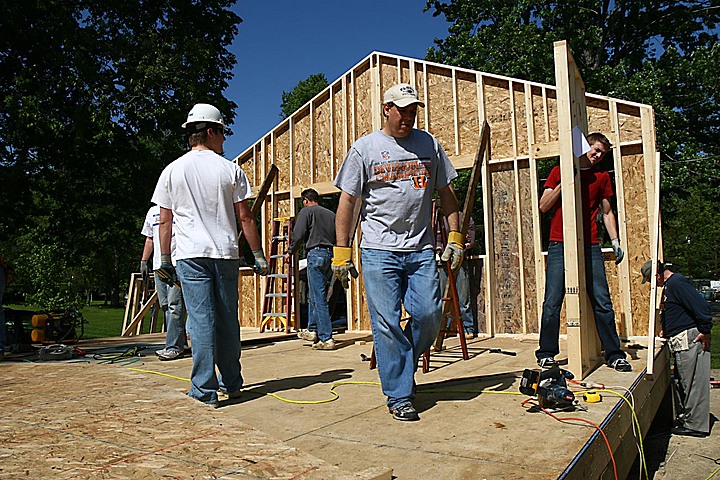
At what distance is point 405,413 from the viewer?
259 cm

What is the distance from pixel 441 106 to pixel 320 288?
3062 mm

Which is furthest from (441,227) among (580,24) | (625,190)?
(580,24)

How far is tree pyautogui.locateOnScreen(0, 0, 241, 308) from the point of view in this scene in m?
11.7

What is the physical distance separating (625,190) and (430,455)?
5.06m

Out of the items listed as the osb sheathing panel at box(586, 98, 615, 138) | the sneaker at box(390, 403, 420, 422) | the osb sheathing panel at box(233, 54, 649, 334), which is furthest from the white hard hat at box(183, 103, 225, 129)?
the osb sheathing panel at box(586, 98, 615, 138)

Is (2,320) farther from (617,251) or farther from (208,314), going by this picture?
(617,251)

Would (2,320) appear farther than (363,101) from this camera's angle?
No

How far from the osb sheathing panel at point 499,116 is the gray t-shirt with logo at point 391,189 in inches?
164

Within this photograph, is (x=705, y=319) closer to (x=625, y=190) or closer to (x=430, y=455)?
(x=625, y=190)

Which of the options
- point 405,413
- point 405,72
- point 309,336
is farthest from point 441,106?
point 405,413

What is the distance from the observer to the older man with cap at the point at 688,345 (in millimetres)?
4855

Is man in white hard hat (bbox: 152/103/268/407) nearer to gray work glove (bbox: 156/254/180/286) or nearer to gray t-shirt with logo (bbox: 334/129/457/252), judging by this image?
gray work glove (bbox: 156/254/180/286)

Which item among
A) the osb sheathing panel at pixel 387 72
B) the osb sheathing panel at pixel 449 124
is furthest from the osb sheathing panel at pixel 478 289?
the osb sheathing panel at pixel 387 72

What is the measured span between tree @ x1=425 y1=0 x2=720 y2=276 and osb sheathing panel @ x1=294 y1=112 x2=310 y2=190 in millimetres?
7701
